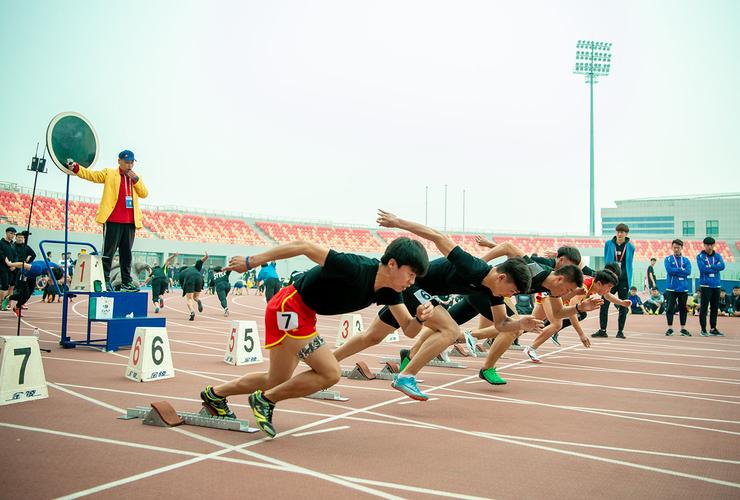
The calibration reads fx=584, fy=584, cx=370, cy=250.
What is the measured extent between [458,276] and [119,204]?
20.1 feet

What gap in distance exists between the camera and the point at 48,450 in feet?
12.7

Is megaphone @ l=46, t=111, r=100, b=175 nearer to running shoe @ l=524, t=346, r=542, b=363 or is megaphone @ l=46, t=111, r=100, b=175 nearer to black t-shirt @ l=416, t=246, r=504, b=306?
black t-shirt @ l=416, t=246, r=504, b=306

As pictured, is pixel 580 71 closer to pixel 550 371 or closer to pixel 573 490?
pixel 550 371

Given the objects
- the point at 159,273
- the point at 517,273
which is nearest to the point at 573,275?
the point at 517,273

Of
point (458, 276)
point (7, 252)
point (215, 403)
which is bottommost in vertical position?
point (215, 403)

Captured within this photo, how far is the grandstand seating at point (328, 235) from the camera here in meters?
63.8

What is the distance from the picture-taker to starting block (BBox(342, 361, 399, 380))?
24.1 ft

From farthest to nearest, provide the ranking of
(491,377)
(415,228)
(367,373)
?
(367,373) → (491,377) → (415,228)

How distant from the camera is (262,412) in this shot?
4.24 m

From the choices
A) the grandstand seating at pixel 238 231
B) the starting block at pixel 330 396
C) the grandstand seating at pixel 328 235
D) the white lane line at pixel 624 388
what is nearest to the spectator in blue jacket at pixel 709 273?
the white lane line at pixel 624 388

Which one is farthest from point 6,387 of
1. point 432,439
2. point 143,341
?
point 432,439

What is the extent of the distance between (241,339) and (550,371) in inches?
178

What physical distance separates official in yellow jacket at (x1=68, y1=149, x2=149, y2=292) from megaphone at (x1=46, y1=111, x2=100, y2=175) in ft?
0.89

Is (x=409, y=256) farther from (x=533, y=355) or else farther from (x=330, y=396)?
(x=533, y=355)
